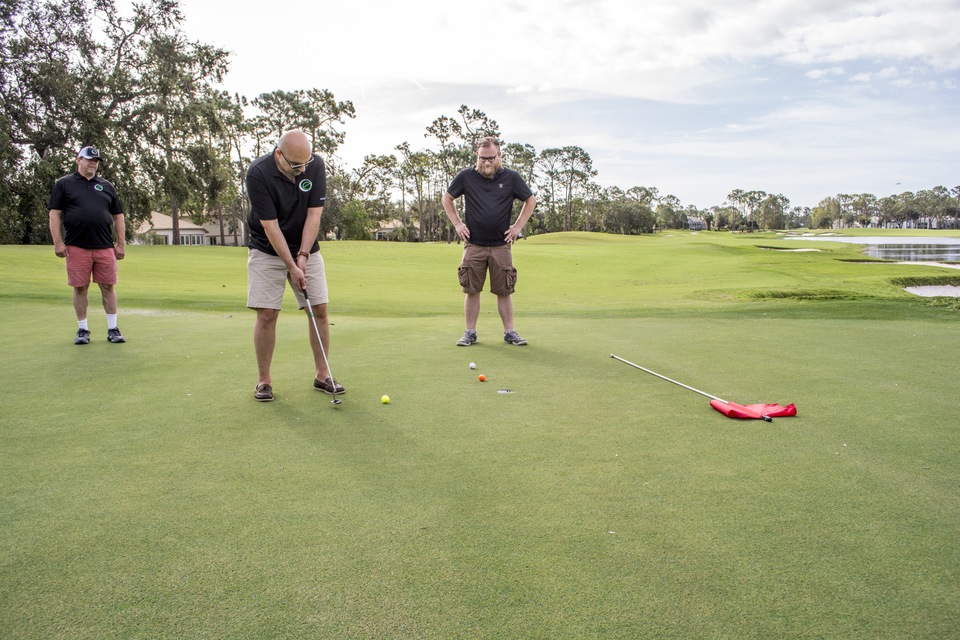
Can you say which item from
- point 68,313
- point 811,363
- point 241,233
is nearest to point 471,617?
point 811,363

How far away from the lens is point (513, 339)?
22.6ft

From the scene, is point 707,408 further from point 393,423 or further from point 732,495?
point 393,423

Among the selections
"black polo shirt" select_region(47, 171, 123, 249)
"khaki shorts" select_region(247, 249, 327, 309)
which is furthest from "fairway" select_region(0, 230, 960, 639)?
"black polo shirt" select_region(47, 171, 123, 249)

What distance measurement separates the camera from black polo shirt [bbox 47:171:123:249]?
7141 millimetres

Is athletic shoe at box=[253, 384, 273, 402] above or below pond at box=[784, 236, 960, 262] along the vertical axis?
below

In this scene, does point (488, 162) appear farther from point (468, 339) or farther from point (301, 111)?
point (301, 111)

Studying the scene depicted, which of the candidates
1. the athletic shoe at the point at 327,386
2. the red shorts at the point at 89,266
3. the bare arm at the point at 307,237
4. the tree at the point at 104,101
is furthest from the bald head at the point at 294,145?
the tree at the point at 104,101

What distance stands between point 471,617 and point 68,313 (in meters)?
8.98

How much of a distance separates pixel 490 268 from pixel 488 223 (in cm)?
48

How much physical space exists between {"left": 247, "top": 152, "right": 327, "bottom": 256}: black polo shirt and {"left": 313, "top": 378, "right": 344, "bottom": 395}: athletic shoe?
98cm

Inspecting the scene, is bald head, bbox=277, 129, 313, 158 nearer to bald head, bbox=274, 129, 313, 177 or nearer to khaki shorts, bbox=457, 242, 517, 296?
bald head, bbox=274, 129, 313, 177

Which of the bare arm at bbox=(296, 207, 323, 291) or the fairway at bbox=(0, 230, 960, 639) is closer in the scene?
the fairway at bbox=(0, 230, 960, 639)

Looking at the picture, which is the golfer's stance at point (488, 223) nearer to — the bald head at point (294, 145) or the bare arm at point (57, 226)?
the bald head at point (294, 145)

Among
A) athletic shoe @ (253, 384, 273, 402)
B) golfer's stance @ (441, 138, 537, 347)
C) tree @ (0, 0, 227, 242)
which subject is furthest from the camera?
tree @ (0, 0, 227, 242)
